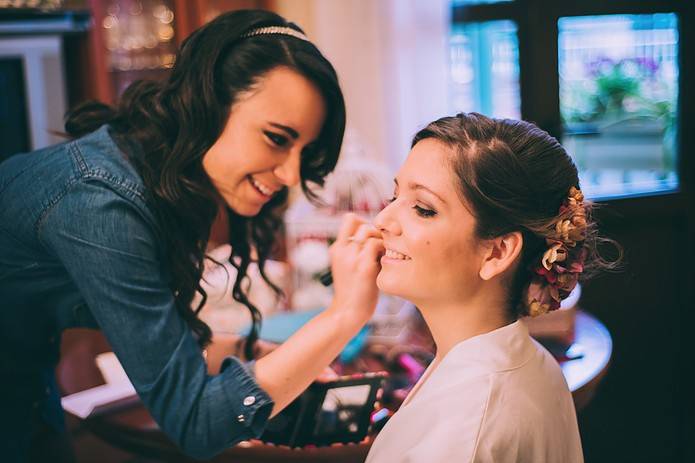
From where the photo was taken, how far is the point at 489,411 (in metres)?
1.05

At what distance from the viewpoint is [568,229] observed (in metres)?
1.13

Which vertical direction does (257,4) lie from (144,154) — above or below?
above

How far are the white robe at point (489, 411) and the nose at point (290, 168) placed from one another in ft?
1.56

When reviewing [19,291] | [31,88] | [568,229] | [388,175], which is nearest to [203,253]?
[19,291]

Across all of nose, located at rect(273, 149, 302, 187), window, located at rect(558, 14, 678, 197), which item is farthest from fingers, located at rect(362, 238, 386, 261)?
window, located at rect(558, 14, 678, 197)

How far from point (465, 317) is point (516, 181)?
0.23 metres

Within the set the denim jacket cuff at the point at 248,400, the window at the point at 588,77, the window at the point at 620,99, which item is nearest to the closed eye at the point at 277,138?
the denim jacket cuff at the point at 248,400

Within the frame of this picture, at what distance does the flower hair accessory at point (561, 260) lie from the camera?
3.73 ft

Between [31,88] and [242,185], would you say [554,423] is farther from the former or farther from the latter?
[31,88]

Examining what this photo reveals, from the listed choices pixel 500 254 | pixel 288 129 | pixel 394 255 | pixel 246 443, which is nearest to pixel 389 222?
pixel 394 255

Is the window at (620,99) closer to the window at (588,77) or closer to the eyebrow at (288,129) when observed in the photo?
the window at (588,77)

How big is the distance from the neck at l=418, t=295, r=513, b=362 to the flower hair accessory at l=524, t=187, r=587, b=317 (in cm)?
6

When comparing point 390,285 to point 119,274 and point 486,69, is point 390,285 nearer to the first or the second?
point 119,274

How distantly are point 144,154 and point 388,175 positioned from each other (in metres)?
1.47
